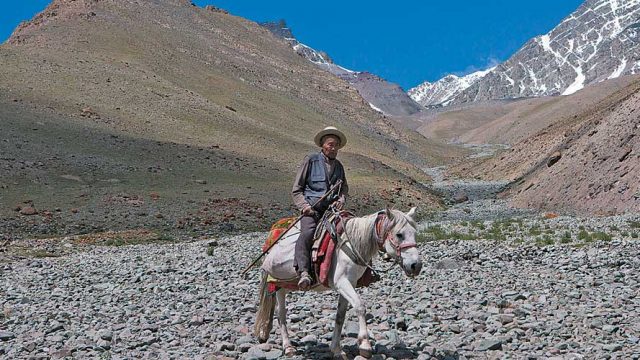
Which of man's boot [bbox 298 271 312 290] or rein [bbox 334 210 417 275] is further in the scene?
man's boot [bbox 298 271 312 290]

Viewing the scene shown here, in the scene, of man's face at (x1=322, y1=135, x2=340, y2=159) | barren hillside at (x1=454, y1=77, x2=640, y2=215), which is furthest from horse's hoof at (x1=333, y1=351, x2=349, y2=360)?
barren hillside at (x1=454, y1=77, x2=640, y2=215)

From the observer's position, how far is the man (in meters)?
9.96

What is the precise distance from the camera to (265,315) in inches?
422

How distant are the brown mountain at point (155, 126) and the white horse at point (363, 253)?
23883 mm

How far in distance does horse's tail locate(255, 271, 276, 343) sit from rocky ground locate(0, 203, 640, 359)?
0.20m

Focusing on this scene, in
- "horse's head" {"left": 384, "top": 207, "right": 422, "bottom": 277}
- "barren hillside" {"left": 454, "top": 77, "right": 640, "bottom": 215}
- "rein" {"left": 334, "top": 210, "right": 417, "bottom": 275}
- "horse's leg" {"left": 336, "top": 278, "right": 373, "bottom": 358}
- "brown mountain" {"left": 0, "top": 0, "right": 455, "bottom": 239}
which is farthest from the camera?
"brown mountain" {"left": 0, "top": 0, "right": 455, "bottom": 239}

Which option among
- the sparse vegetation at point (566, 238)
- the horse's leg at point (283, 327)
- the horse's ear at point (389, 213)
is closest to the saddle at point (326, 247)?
the horse's leg at point (283, 327)

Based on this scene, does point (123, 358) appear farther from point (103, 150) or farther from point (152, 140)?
point (152, 140)

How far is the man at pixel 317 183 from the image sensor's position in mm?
9961

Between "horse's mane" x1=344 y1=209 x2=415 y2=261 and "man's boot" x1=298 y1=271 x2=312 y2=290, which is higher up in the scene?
"horse's mane" x1=344 y1=209 x2=415 y2=261

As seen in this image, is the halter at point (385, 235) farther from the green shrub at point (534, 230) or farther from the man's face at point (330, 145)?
the green shrub at point (534, 230)

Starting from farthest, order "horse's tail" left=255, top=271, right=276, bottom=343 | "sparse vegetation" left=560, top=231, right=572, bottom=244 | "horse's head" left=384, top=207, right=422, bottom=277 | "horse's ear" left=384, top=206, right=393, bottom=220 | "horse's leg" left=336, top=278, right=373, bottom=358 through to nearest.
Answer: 1. "sparse vegetation" left=560, top=231, right=572, bottom=244
2. "horse's tail" left=255, top=271, right=276, bottom=343
3. "horse's ear" left=384, top=206, right=393, bottom=220
4. "horse's leg" left=336, top=278, right=373, bottom=358
5. "horse's head" left=384, top=207, right=422, bottom=277

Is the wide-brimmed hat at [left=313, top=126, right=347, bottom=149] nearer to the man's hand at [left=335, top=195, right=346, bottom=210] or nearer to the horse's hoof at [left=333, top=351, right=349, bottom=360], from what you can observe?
the man's hand at [left=335, top=195, right=346, bottom=210]

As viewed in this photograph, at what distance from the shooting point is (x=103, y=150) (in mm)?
46000
